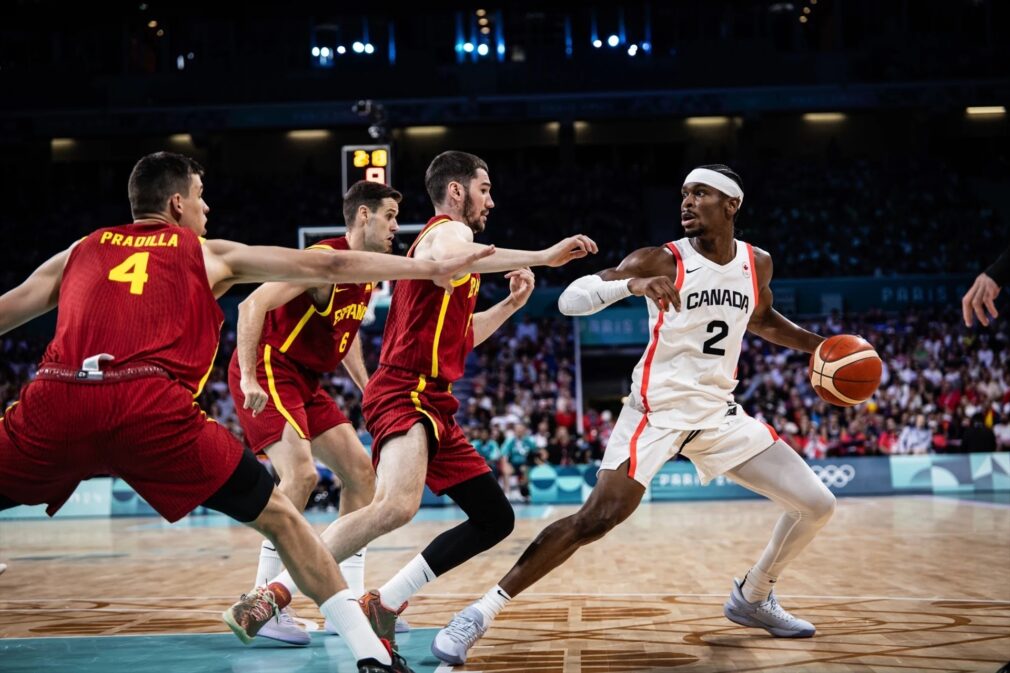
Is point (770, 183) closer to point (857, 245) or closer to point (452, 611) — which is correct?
point (857, 245)

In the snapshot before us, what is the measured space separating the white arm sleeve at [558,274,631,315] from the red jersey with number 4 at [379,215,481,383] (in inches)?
20.7

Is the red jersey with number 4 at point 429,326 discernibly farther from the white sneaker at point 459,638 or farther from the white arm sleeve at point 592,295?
the white sneaker at point 459,638

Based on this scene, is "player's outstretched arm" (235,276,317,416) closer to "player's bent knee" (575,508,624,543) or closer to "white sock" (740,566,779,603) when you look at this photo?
"player's bent knee" (575,508,624,543)

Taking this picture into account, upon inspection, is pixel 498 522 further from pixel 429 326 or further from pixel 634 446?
pixel 429 326

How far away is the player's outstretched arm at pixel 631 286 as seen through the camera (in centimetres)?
489

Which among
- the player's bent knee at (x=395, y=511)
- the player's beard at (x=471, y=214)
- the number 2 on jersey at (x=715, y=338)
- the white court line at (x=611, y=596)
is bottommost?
the white court line at (x=611, y=596)

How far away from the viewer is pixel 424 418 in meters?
5.23

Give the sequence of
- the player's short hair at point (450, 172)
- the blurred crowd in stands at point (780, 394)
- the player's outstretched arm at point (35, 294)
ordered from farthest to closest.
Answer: the blurred crowd in stands at point (780, 394)
the player's short hair at point (450, 172)
the player's outstretched arm at point (35, 294)

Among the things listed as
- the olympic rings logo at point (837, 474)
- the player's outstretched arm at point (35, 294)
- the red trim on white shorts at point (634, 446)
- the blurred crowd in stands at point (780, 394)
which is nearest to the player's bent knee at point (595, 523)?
the red trim on white shorts at point (634, 446)

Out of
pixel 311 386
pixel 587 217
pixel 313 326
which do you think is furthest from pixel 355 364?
pixel 587 217

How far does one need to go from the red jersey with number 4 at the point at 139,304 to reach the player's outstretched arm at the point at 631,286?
5.97 ft

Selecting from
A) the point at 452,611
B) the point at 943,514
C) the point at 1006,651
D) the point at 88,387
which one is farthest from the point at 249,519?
the point at 943,514

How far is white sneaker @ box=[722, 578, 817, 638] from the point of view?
5.42 meters

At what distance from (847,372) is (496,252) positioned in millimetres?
2261
